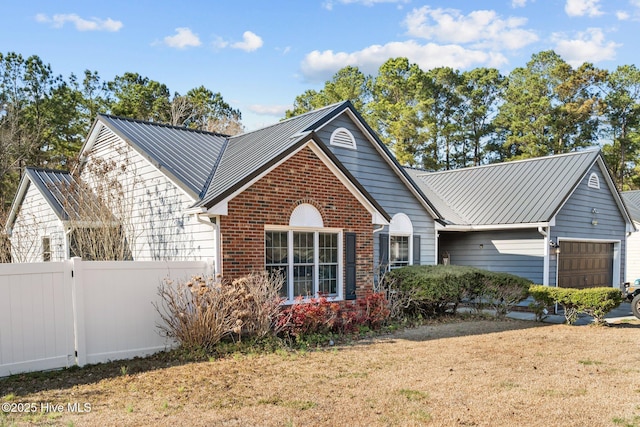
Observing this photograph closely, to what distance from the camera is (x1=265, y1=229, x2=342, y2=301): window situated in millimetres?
10586

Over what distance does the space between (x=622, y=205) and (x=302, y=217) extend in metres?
14.8

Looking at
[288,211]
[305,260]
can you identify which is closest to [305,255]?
[305,260]

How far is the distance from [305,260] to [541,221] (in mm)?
8510

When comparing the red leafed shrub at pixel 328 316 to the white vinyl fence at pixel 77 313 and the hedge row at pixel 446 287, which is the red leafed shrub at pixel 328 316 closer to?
the hedge row at pixel 446 287

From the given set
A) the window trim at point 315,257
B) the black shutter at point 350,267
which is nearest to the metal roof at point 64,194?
the window trim at point 315,257

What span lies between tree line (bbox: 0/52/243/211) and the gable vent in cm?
1350

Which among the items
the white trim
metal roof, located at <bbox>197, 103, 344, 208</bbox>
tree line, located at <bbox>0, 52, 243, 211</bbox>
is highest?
tree line, located at <bbox>0, 52, 243, 211</bbox>

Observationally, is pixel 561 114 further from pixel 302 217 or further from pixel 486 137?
pixel 302 217

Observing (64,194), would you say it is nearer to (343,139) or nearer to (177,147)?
(177,147)

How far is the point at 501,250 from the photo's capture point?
17.0 metres

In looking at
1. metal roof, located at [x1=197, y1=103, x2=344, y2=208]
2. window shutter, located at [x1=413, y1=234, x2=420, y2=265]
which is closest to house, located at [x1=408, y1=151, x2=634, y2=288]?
window shutter, located at [x1=413, y1=234, x2=420, y2=265]

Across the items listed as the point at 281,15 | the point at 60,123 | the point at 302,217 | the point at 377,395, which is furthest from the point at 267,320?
the point at 60,123

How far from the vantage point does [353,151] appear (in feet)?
48.0

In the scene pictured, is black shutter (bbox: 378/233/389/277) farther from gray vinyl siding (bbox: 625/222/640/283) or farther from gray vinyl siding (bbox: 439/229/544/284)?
gray vinyl siding (bbox: 625/222/640/283)
